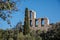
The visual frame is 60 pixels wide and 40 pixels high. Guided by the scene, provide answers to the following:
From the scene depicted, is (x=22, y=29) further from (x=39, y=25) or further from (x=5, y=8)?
(x=5, y=8)

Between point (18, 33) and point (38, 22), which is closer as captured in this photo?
point (18, 33)

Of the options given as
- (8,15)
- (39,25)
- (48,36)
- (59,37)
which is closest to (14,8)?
(8,15)

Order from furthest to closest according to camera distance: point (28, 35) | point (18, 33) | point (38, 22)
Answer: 1. point (38, 22)
2. point (18, 33)
3. point (28, 35)

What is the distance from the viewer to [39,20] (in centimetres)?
7406

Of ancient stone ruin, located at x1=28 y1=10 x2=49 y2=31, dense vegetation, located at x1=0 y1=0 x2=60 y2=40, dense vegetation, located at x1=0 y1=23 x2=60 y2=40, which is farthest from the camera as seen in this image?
ancient stone ruin, located at x1=28 y1=10 x2=49 y2=31

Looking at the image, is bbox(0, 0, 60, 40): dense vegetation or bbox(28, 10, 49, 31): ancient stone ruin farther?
bbox(28, 10, 49, 31): ancient stone ruin

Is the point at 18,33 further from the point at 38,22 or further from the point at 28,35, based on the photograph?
the point at 38,22

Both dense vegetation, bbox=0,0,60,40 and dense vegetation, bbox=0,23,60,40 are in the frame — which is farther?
dense vegetation, bbox=0,23,60,40

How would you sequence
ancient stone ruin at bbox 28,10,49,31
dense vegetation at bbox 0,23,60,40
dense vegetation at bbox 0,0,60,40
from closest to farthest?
dense vegetation at bbox 0,0,60,40
dense vegetation at bbox 0,23,60,40
ancient stone ruin at bbox 28,10,49,31

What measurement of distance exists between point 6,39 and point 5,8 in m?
28.8

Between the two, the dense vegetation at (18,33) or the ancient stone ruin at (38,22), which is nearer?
the dense vegetation at (18,33)

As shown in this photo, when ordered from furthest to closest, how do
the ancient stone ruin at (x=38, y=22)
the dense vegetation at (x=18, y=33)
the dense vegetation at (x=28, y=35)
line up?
the ancient stone ruin at (x=38, y=22)
the dense vegetation at (x=28, y=35)
the dense vegetation at (x=18, y=33)

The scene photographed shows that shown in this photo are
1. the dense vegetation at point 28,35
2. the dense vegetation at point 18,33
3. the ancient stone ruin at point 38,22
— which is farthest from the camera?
the ancient stone ruin at point 38,22

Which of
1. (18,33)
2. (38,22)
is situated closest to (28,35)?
(18,33)
